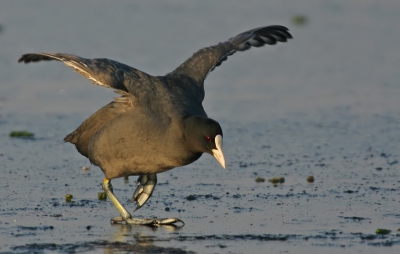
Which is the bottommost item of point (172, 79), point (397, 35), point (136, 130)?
point (136, 130)

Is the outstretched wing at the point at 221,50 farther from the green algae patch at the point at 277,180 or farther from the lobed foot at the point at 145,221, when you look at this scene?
the lobed foot at the point at 145,221

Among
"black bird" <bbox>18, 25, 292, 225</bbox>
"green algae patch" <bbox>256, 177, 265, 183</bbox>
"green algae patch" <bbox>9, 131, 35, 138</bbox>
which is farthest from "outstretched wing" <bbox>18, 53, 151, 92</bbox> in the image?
"green algae patch" <bbox>9, 131, 35, 138</bbox>

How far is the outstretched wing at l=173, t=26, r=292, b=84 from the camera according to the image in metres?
8.66

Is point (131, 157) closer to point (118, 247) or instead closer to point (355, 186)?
point (118, 247)

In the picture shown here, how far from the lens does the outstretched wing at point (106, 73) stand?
7.55m

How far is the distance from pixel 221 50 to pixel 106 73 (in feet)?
6.15

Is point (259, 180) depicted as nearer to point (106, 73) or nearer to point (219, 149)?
point (219, 149)

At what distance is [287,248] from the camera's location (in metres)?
6.50

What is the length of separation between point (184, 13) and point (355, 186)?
13433mm

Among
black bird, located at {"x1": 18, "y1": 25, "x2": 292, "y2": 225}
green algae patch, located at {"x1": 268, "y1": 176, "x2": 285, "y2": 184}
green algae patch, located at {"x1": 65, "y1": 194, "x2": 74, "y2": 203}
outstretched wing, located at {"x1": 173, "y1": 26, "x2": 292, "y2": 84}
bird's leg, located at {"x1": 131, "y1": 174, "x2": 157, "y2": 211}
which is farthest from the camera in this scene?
green algae patch, located at {"x1": 268, "y1": 176, "x2": 285, "y2": 184}

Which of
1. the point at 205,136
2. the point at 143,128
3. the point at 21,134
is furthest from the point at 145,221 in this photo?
the point at 21,134

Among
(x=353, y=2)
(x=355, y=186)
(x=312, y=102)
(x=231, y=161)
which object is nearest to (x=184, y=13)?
(x=353, y=2)

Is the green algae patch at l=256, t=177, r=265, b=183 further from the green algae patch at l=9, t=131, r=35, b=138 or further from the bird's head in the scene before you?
the green algae patch at l=9, t=131, r=35, b=138

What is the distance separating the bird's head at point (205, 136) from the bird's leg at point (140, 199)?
699mm
